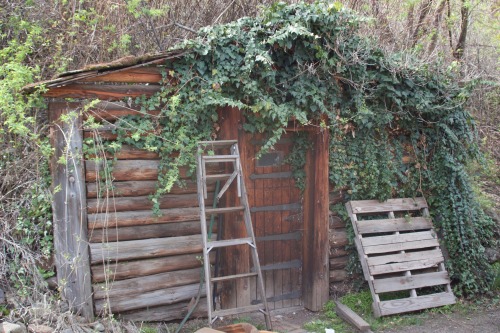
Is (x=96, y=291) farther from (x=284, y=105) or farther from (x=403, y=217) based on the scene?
(x=403, y=217)

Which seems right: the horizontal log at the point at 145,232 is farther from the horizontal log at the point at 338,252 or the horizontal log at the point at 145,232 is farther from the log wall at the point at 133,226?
the horizontal log at the point at 338,252

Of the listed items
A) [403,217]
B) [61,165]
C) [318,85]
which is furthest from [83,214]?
[403,217]

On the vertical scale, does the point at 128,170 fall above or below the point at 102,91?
below

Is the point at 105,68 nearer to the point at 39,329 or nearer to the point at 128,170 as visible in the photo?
the point at 128,170

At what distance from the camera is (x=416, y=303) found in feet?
20.4

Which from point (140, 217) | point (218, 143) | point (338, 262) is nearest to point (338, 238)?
point (338, 262)

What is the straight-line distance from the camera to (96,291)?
16.5 ft

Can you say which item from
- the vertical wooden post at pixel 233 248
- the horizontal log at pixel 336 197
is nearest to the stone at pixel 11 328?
the vertical wooden post at pixel 233 248

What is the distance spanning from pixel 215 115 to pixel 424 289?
3987 mm

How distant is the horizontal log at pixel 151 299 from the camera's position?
511 centimetres

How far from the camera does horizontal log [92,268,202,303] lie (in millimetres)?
5039

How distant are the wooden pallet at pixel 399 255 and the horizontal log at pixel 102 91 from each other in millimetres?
3245

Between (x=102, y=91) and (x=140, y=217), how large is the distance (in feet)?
4.88

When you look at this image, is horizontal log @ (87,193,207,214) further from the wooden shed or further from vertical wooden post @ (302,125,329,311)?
vertical wooden post @ (302,125,329,311)
